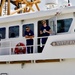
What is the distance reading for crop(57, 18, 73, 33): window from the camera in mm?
13772

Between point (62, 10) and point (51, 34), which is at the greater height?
point (62, 10)

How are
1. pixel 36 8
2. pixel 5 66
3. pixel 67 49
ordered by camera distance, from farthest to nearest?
1. pixel 36 8
2. pixel 5 66
3. pixel 67 49

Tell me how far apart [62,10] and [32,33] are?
184 cm

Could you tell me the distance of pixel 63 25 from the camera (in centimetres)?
1388

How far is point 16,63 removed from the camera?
14547 mm

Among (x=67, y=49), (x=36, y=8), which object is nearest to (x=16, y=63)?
(x=67, y=49)

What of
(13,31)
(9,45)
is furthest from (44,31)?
(9,45)

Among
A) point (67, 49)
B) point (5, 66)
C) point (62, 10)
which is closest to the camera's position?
point (67, 49)

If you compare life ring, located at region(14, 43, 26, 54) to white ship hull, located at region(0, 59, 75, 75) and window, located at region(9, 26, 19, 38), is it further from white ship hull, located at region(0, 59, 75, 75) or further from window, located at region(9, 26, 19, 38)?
window, located at region(9, 26, 19, 38)

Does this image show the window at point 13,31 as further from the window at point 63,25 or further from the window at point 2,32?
the window at point 63,25

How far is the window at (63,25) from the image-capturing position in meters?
13.8

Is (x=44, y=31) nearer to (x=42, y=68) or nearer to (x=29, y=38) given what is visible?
(x=29, y=38)

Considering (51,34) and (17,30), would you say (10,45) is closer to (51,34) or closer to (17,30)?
(17,30)

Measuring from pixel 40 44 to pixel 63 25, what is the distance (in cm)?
138
